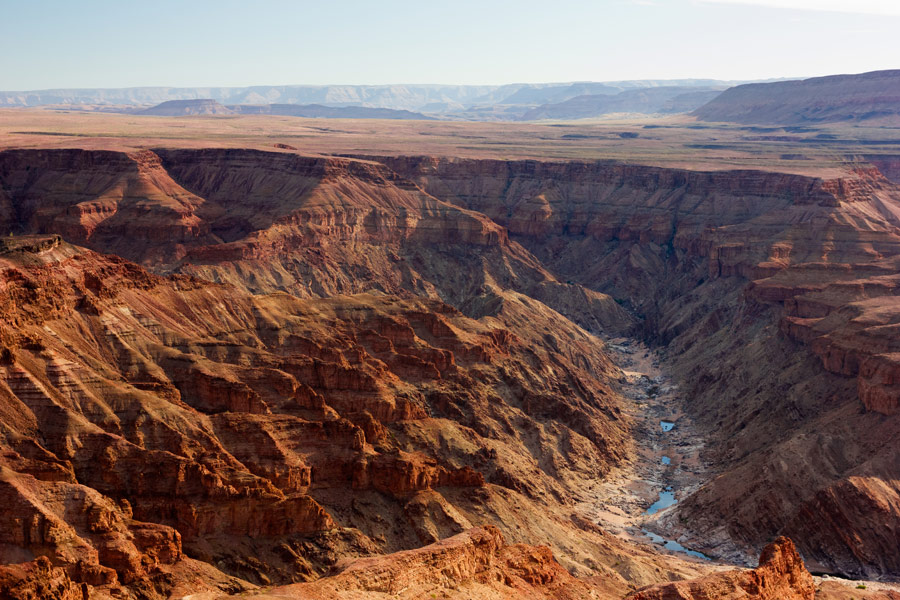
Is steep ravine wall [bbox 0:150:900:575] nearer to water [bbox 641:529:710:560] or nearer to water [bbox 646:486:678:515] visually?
water [bbox 641:529:710:560]

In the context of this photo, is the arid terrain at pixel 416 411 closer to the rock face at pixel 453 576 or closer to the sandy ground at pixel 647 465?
the rock face at pixel 453 576

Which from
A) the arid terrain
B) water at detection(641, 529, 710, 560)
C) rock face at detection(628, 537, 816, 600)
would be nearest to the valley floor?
water at detection(641, 529, 710, 560)

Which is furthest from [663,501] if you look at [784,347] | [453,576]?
[453,576]

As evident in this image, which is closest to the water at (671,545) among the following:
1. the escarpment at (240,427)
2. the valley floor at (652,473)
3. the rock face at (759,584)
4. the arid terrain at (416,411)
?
the valley floor at (652,473)

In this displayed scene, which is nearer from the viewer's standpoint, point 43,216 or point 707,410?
point 707,410

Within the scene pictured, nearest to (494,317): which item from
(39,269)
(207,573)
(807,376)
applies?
(807,376)

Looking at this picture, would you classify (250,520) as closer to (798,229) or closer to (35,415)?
(35,415)

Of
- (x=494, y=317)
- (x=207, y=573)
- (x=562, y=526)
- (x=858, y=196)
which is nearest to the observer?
(x=207, y=573)
